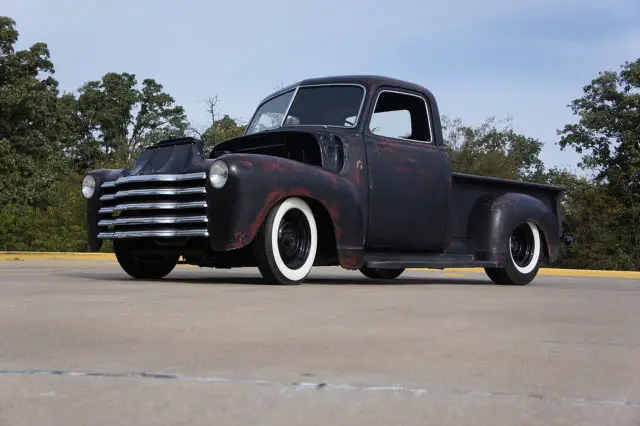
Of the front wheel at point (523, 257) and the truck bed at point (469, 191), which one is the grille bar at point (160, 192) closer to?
the truck bed at point (469, 191)

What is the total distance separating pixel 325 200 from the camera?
7.32 metres

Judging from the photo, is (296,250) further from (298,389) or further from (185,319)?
(298,389)

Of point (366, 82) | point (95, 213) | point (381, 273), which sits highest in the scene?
point (366, 82)

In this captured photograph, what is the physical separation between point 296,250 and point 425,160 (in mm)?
1944

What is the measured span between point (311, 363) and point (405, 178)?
5.35m

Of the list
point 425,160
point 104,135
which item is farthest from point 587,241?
point 104,135

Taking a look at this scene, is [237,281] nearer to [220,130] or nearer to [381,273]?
[381,273]

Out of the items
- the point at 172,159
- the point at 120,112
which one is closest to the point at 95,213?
the point at 172,159

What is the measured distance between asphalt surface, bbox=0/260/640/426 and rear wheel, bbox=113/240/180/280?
250cm

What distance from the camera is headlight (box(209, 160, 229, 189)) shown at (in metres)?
6.86

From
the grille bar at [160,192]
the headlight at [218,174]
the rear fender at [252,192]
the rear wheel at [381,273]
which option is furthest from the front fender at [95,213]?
the rear wheel at [381,273]

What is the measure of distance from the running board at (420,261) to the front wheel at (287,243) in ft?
2.18

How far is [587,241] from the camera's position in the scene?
31.8 m

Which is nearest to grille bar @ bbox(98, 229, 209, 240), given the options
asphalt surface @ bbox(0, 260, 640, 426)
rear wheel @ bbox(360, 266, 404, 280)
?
asphalt surface @ bbox(0, 260, 640, 426)
